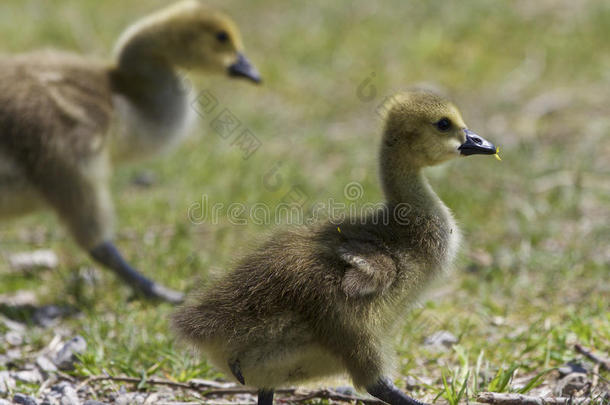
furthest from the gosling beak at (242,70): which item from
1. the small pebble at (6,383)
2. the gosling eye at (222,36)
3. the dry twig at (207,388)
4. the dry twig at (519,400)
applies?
the dry twig at (519,400)

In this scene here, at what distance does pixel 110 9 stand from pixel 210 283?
612 centimetres

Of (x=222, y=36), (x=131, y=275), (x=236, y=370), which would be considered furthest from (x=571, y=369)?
(x=222, y=36)

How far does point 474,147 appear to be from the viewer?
2521mm

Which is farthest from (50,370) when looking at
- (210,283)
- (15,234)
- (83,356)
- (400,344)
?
(15,234)

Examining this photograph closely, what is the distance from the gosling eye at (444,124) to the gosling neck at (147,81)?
6.62 ft

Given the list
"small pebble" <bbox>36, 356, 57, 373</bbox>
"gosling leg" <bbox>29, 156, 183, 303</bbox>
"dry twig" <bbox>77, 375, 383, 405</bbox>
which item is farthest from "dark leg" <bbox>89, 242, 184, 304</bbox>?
"dry twig" <bbox>77, 375, 383, 405</bbox>

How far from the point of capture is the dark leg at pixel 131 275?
11.6 ft

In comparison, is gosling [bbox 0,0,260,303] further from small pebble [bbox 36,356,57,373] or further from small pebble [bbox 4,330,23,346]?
small pebble [bbox 36,356,57,373]

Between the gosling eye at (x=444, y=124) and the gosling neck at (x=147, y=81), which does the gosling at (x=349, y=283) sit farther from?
the gosling neck at (x=147, y=81)

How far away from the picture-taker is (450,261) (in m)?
2.51

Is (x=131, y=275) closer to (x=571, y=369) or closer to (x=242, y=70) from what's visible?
(x=242, y=70)

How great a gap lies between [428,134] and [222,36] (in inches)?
80.1

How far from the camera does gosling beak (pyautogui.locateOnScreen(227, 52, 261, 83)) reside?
14.1 ft

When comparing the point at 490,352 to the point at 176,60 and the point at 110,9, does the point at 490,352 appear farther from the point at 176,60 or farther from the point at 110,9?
the point at 110,9
